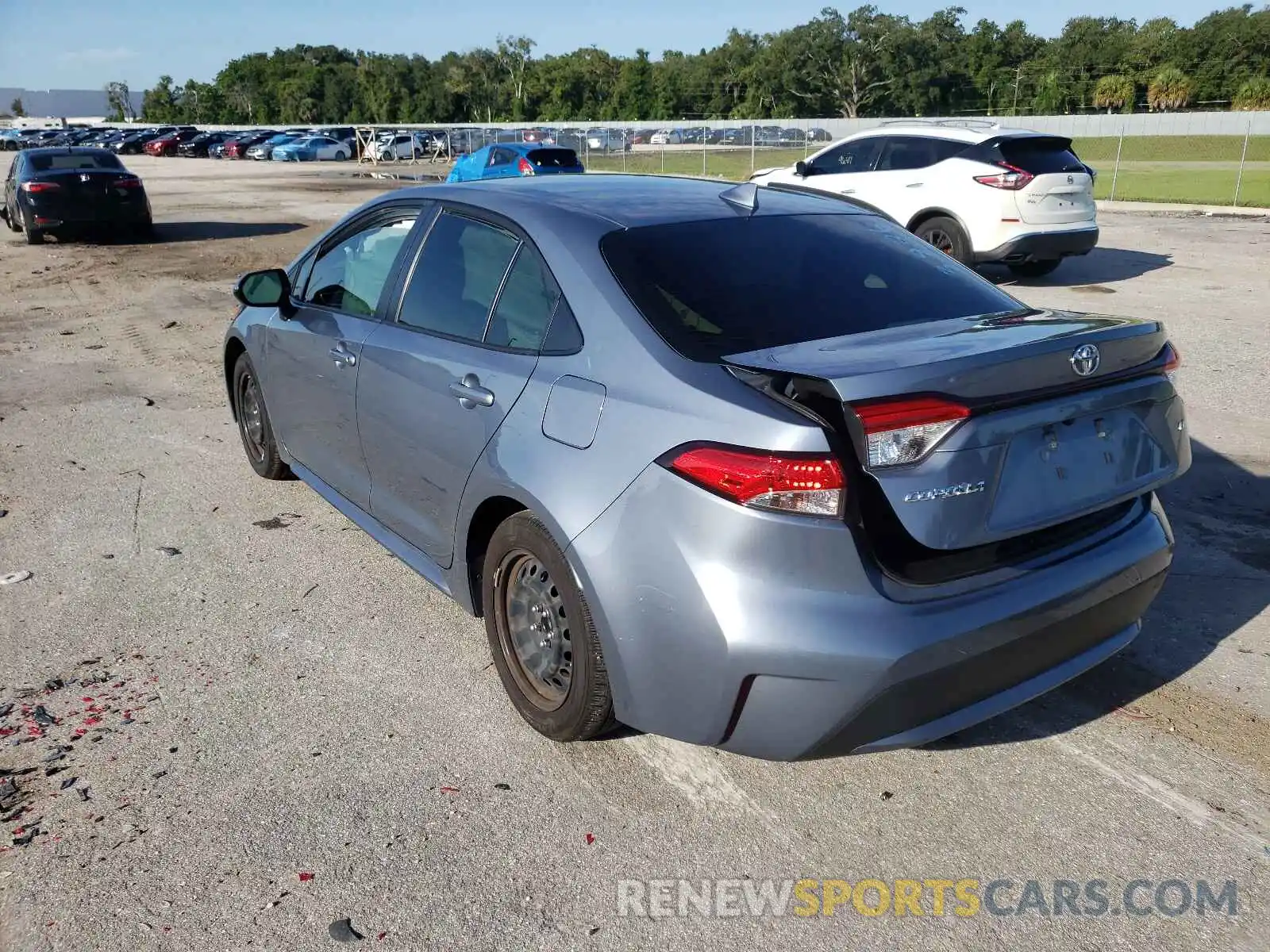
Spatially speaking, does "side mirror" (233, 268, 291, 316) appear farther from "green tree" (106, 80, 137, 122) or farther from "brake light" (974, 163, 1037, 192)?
"green tree" (106, 80, 137, 122)

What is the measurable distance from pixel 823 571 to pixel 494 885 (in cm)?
117

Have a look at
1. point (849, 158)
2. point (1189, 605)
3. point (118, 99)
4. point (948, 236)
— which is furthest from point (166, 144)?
point (118, 99)

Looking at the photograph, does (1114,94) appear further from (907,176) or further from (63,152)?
(63,152)

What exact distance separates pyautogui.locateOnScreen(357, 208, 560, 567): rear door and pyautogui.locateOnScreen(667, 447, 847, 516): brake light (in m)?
0.90

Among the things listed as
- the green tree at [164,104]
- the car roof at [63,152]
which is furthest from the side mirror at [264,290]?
the green tree at [164,104]

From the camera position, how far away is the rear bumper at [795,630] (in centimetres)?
254

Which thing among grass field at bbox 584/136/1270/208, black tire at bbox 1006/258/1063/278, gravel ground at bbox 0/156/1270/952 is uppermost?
gravel ground at bbox 0/156/1270/952

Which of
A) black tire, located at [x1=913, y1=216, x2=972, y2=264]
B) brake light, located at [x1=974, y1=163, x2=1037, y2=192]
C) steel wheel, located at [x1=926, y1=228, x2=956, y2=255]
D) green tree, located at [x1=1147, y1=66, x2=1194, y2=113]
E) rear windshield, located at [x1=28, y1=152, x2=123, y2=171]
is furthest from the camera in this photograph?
green tree, located at [x1=1147, y1=66, x2=1194, y2=113]

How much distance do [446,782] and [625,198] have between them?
2.05 meters

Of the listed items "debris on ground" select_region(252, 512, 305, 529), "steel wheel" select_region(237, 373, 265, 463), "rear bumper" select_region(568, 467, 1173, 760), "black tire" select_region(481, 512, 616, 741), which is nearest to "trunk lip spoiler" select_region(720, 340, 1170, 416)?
"rear bumper" select_region(568, 467, 1173, 760)

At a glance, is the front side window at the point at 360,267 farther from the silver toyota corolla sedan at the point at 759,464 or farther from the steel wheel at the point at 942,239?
the steel wheel at the point at 942,239

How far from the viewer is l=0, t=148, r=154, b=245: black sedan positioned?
17.3m

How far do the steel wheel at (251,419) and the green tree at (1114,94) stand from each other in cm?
7179

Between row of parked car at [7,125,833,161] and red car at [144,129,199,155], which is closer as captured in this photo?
row of parked car at [7,125,833,161]
